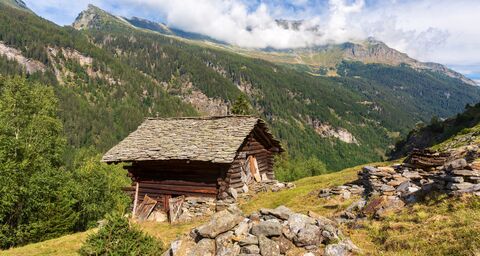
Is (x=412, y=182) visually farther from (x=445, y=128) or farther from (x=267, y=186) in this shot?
(x=445, y=128)

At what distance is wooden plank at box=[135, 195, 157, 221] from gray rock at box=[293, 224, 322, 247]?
51.6ft

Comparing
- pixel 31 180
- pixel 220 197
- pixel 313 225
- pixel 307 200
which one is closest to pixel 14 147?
pixel 31 180

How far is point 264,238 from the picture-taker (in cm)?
1159

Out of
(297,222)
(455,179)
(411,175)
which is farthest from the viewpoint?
(411,175)

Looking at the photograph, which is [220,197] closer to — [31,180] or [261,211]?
[261,211]

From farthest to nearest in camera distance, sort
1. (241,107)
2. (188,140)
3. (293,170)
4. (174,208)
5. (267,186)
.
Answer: (293,170) < (241,107) < (267,186) < (188,140) < (174,208)

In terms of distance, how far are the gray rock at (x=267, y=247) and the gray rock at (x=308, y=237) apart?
0.81 meters

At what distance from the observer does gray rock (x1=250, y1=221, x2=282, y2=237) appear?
11898mm

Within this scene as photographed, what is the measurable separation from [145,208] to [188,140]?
19.4 ft

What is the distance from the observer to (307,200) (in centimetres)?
2356

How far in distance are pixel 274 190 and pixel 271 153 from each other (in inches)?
199

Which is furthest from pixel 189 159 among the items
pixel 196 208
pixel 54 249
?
pixel 54 249

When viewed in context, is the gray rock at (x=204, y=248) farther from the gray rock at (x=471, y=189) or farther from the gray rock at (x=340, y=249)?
the gray rock at (x=471, y=189)

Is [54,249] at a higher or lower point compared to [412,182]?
lower
